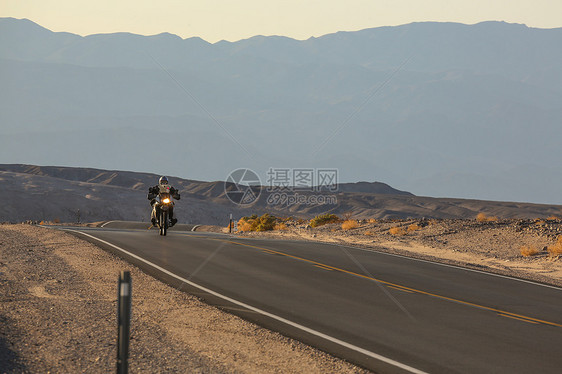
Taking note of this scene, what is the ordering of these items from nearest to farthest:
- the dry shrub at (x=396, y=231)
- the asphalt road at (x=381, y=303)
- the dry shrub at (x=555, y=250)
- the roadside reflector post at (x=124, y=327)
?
the roadside reflector post at (x=124, y=327), the asphalt road at (x=381, y=303), the dry shrub at (x=555, y=250), the dry shrub at (x=396, y=231)

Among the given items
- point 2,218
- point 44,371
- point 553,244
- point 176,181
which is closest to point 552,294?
point 44,371

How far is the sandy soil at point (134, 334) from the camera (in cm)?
829

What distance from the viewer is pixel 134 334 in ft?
31.8

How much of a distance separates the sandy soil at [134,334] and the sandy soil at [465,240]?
40.3 ft

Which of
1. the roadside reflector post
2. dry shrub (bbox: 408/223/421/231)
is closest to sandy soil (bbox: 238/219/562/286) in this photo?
dry shrub (bbox: 408/223/421/231)

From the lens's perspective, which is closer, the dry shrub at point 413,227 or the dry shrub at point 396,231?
the dry shrub at point 396,231

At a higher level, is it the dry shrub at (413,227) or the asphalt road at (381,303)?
the dry shrub at (413,227)

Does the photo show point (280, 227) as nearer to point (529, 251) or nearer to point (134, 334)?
point (529, 251)

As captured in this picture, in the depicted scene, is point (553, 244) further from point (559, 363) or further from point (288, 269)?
point (559, 363)

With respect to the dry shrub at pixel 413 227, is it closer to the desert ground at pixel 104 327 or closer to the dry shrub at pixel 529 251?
the dry shrub at pixel 529 251

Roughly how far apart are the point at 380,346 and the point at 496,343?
1.88 m

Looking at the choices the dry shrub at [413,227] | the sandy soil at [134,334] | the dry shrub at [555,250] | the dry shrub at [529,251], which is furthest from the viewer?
the dry shrub at [413,227]

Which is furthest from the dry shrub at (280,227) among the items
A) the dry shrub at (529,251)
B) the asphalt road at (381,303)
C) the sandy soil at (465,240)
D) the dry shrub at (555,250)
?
the asphalt road at (381,303)

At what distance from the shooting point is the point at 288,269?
17.6 metres
